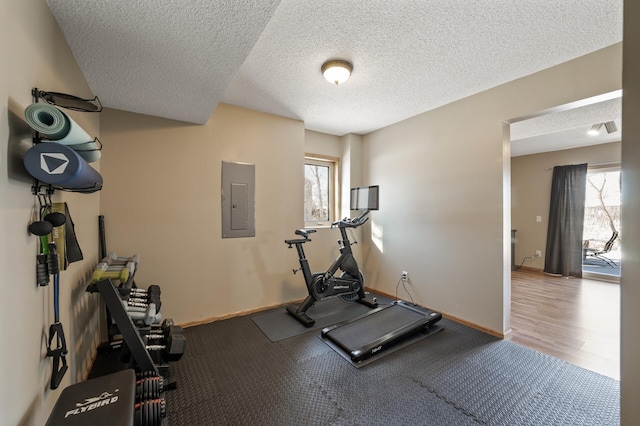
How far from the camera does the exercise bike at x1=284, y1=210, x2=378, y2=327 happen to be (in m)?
3.25

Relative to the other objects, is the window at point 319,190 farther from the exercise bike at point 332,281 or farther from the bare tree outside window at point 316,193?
the exercise bike at point 332,281

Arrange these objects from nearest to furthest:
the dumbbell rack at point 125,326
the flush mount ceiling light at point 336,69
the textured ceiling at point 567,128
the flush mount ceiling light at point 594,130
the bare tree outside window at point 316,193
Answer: the dumbbell rack at point 125,326 → the flush mount ceiling light at point 336,69 → the textured ceiling at point 567,128 → the flush mount ceiling light at point 594,130 → the bare tree outside window at point 316,193

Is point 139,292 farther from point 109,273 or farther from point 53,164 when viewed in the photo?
point 53,164

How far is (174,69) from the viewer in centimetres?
194

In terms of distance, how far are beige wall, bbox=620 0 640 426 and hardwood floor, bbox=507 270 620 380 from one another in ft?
6.23

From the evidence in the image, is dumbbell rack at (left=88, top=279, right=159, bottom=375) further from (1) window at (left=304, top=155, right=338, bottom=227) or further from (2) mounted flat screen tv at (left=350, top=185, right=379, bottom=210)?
(1) window at (left=304, top=155, right=338, bottom=227)

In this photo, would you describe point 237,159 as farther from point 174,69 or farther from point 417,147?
point 417,147

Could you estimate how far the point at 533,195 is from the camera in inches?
231

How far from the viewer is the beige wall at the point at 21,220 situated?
100 centimetres

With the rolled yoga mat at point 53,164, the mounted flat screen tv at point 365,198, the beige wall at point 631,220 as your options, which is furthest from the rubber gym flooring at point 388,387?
the mounted flat screen tv at point 365,198

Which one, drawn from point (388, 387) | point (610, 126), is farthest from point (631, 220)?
point (610, 126)

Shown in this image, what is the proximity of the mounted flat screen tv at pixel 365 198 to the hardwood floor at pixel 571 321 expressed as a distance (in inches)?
80.2

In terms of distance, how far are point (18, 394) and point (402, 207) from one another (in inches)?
148

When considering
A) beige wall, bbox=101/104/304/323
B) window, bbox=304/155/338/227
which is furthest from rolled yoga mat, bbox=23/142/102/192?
window, bbox=304/155/338/227
